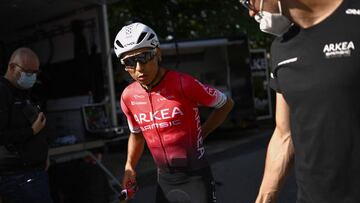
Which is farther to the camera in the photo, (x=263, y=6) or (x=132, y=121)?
(x=132, y=121)

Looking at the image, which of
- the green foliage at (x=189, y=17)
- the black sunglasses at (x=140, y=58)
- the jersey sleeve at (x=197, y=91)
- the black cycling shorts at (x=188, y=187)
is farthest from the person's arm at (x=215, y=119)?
the green foliage at (x=189, y=17)

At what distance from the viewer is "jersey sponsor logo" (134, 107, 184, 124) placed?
3141mm

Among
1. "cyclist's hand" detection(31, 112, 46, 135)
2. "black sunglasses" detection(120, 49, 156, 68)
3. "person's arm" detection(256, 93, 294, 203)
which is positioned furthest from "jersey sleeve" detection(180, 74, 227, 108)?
"cyclist's hand" detection(31, 112, 46, 135)

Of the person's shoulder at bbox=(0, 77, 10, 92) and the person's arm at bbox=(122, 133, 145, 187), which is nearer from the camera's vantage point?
the person's arm at bbox=(122, 133, 145, 187)

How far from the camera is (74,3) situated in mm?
7238

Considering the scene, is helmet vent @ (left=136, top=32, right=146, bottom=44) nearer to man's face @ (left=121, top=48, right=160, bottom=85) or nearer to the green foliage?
man's face @ (left=121, top=48, right=160, bottom=85)

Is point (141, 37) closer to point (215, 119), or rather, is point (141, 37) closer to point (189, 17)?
point (215, 119)

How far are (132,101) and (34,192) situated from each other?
135 centimetres

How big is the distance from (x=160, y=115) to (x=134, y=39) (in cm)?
49

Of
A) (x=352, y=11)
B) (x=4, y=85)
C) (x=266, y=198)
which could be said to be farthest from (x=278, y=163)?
(x=4, y=85)

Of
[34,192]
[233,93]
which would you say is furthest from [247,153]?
[34,192]

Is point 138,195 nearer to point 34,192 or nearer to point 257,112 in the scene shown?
point 34,192

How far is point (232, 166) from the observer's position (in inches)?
381

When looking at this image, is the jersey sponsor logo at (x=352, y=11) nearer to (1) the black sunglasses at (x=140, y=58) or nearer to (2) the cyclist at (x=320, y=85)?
(2) the cyclist at (x=320, y=85)
